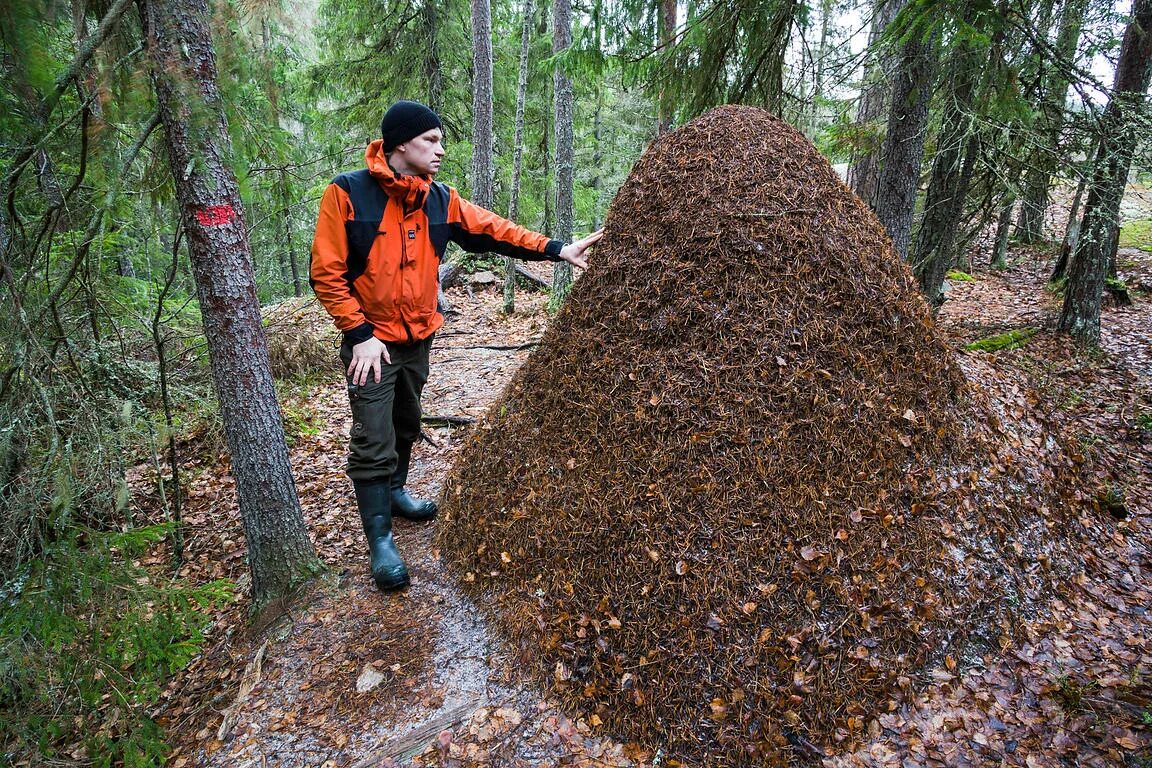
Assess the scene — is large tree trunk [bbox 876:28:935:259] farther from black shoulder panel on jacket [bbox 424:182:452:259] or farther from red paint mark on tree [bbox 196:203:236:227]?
red paint mark on tree [bbox 196:203:236:227]

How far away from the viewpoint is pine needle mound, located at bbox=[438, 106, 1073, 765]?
264 centimetres

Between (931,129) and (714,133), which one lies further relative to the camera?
(931,129)

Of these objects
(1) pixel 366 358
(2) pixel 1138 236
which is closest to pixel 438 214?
(1) pixel 366 358

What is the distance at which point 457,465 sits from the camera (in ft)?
13.8

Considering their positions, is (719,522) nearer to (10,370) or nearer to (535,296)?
(10,370)

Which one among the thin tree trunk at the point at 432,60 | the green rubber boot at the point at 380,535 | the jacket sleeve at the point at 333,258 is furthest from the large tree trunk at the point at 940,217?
the thin tree trunk at the point at 432,60

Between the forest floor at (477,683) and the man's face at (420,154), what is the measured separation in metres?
2.47

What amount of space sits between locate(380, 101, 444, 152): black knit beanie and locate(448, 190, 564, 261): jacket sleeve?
1.68 feet

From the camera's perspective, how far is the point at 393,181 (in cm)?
306

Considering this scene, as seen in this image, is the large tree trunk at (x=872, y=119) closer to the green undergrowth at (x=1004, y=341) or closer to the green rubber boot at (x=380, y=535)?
the green undergrowth at (x=1004, y=341)

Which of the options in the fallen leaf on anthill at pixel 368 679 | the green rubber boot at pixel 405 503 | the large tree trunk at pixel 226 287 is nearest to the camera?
the large tree trunk at pixel 226 287

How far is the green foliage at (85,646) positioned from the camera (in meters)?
2.20

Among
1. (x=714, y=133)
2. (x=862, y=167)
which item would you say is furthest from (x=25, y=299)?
(x=862, y=167)

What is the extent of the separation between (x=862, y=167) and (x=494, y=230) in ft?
22.6
